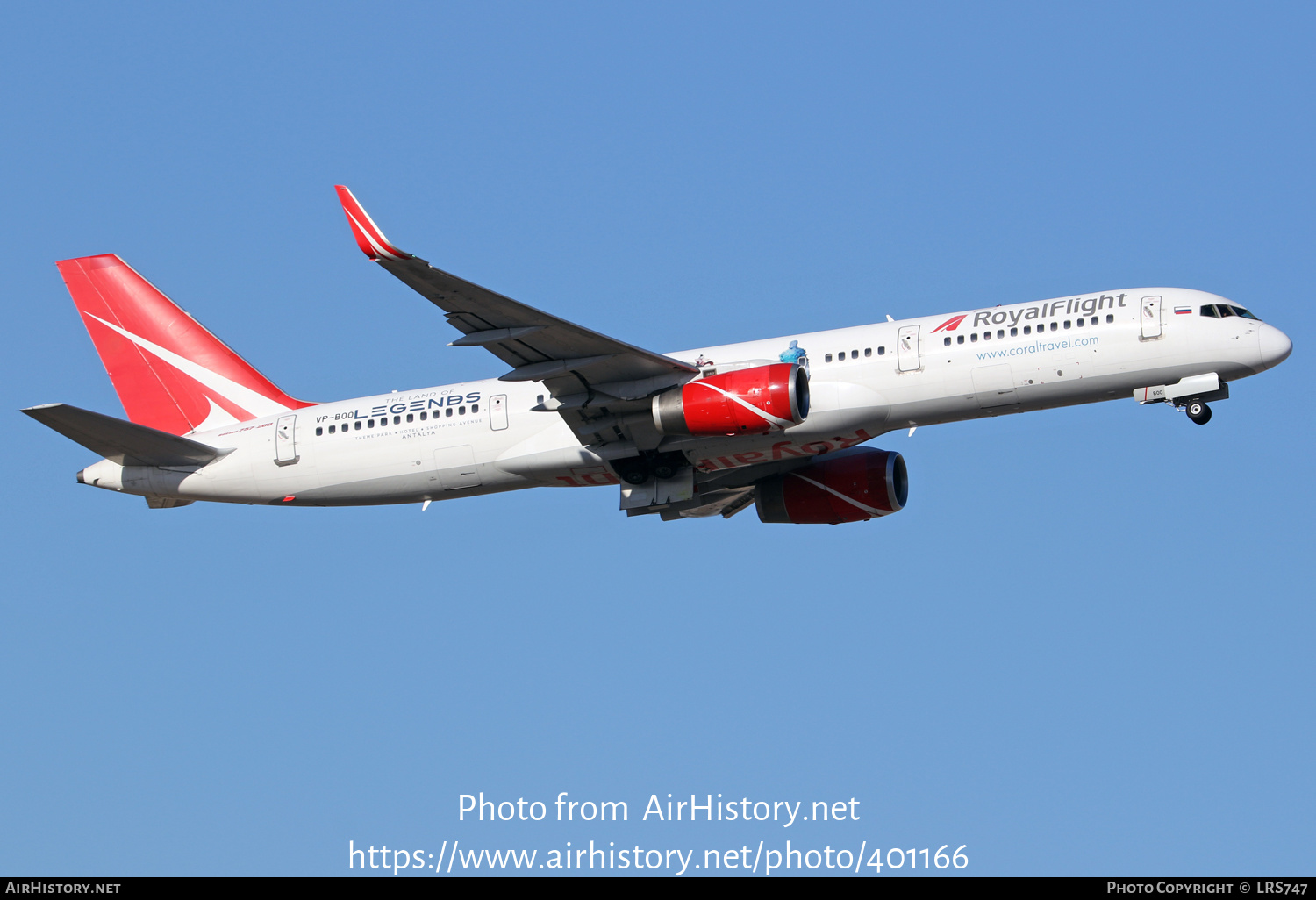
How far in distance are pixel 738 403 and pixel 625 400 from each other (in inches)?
123

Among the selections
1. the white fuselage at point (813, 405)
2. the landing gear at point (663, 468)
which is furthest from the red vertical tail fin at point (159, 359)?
the landing gear at point (663, 468)

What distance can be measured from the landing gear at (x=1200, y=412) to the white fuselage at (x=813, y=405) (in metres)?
0.76

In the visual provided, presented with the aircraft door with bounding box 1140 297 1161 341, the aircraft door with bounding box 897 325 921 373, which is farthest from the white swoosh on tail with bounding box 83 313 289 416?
the aircraft door with bounding box 1140 297 1161 341

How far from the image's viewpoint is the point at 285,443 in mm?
44062

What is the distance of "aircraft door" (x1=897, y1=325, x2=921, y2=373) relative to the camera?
3875cm

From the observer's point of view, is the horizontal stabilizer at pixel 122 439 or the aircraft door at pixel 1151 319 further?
the horizontal stabilizer at pixel 122 439

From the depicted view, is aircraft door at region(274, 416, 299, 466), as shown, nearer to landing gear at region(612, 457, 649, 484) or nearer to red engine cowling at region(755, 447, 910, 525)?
landing gear at region(612, 457, 649, 484)

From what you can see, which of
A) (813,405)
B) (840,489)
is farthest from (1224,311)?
(840,489)

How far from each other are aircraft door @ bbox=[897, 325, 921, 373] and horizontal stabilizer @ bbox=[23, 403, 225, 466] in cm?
1988

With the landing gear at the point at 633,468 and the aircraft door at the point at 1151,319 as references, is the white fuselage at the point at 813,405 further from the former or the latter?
the landing gear at the point at 633,468

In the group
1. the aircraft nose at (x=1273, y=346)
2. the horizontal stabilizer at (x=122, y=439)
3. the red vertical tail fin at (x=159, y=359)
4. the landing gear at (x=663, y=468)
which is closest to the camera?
the aircraft nose at (x=1273, y=346)

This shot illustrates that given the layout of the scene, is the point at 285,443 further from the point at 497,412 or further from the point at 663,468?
the point at 663,468

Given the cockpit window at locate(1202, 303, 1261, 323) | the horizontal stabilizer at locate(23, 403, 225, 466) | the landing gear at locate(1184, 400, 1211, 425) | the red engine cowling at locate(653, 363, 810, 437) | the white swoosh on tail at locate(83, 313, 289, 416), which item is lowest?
the landing gear at locate(1184, 400, 1211, 425)

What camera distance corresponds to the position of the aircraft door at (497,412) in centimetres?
4200
